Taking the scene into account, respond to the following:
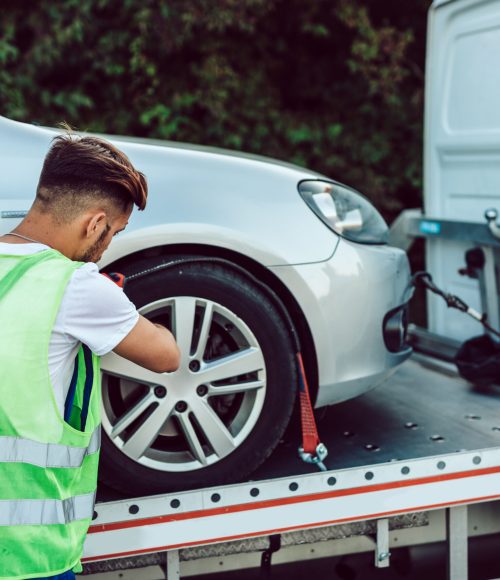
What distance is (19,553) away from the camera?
1.60 m

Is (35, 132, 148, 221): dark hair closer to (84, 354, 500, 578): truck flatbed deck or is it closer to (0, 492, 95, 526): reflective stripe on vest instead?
(0, 492, 95, 526): reflective stripe on vest

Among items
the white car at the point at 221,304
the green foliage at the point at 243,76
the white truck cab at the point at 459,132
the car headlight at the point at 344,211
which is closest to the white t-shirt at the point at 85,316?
the white car at the point at 221,304

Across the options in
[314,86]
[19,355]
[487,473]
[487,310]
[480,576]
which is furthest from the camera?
[314,86]

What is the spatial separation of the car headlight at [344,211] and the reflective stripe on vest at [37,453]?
1225 mm

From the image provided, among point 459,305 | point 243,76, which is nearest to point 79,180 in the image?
point 459,305

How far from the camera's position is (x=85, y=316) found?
161 cm

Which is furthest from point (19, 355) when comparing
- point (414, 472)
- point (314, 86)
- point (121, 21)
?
point (314, 86)

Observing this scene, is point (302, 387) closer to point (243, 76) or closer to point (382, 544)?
point (382, 544)

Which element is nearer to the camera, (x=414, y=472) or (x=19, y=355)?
(x=19, y=355)

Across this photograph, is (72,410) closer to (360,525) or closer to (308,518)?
(308,518)

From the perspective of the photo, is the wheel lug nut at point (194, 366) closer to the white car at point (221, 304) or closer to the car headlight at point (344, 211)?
the white car at point (221, 304)

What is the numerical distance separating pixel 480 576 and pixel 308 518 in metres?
0.82

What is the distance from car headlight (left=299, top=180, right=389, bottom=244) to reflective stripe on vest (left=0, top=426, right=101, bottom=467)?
122 centimetres

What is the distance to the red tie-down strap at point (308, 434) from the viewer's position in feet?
7.75
